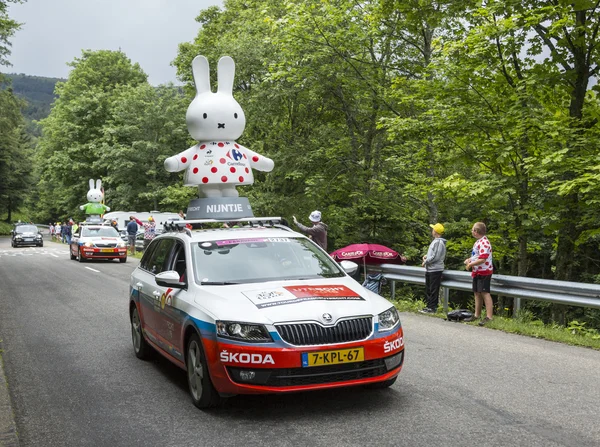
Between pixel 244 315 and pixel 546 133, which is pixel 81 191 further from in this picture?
pixel 244 315

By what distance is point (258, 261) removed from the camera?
6.70 metres

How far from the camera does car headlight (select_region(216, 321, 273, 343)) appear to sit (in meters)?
5.36

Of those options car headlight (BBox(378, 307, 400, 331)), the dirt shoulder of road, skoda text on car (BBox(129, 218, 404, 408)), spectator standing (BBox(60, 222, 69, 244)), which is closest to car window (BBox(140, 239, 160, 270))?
skoda text on car (BBox(129, 218, 404, 408))

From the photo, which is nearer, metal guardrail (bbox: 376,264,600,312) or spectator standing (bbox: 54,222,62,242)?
metal guardrail (bbox: 376,264,600,312)

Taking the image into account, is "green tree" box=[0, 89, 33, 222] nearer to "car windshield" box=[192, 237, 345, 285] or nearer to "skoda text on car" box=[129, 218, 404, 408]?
"car windshield" box=[192, 237, 345, 285]

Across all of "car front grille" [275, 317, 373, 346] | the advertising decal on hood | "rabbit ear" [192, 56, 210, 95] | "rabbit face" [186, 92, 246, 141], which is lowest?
"car front grille" [275, 317, 373, 346]

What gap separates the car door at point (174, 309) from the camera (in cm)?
627

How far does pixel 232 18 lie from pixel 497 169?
29.1m

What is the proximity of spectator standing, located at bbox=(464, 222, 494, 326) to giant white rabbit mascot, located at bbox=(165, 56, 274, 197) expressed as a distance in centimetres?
532

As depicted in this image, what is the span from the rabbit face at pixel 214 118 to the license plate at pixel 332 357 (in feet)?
31.0

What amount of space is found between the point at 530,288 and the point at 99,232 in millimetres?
21700

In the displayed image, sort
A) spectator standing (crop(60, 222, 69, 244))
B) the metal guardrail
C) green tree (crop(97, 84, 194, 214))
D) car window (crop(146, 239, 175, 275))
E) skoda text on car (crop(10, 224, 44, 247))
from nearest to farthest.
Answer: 1. car window (crop(146, 239, 175, 275))
2. the metal guardrail
3. skoda text on car (crop(10, 224, 44, 247))
4. green tree (crop(97, 84, 194, 214))
5. spectator standing (crop(60, 222, 69, 244))

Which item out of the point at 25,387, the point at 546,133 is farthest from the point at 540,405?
the point at 546,133

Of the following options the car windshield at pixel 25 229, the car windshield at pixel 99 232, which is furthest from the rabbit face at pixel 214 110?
the car windshield at pixel 25 229
